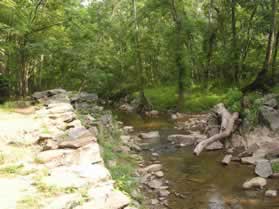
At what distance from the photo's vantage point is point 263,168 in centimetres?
841

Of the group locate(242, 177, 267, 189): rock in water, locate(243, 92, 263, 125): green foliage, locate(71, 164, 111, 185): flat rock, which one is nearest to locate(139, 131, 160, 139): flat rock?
locate(243, 92, 263, 125): green foliage

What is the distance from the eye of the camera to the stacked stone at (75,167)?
347cm

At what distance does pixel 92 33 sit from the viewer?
1995 centimetres

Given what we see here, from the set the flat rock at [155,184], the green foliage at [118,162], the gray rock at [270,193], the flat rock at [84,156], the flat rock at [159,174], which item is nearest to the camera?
the flat rock at [84,156]

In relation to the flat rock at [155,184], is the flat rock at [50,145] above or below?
above

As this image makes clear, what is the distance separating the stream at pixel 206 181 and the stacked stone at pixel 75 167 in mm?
2656

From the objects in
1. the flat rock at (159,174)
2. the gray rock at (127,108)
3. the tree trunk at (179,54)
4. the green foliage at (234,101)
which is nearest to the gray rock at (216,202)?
the flat rock at (159,174)

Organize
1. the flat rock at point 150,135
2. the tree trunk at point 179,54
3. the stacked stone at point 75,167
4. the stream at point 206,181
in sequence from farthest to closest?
the tree trunk at point 179,54 → the flat rock at point 150,135 → the stream at point 206,181 → the stacked stone at point 75,167

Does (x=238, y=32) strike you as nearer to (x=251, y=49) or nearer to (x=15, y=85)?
(x=251, y=49)

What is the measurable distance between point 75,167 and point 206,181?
4595mm

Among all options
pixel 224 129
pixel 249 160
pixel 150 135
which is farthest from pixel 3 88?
pixel 249 160

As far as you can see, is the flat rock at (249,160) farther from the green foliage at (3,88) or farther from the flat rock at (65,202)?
the green foliage at (3,88)

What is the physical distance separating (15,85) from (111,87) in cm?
1097

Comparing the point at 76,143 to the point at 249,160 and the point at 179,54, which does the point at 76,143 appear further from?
the point at 179,54
